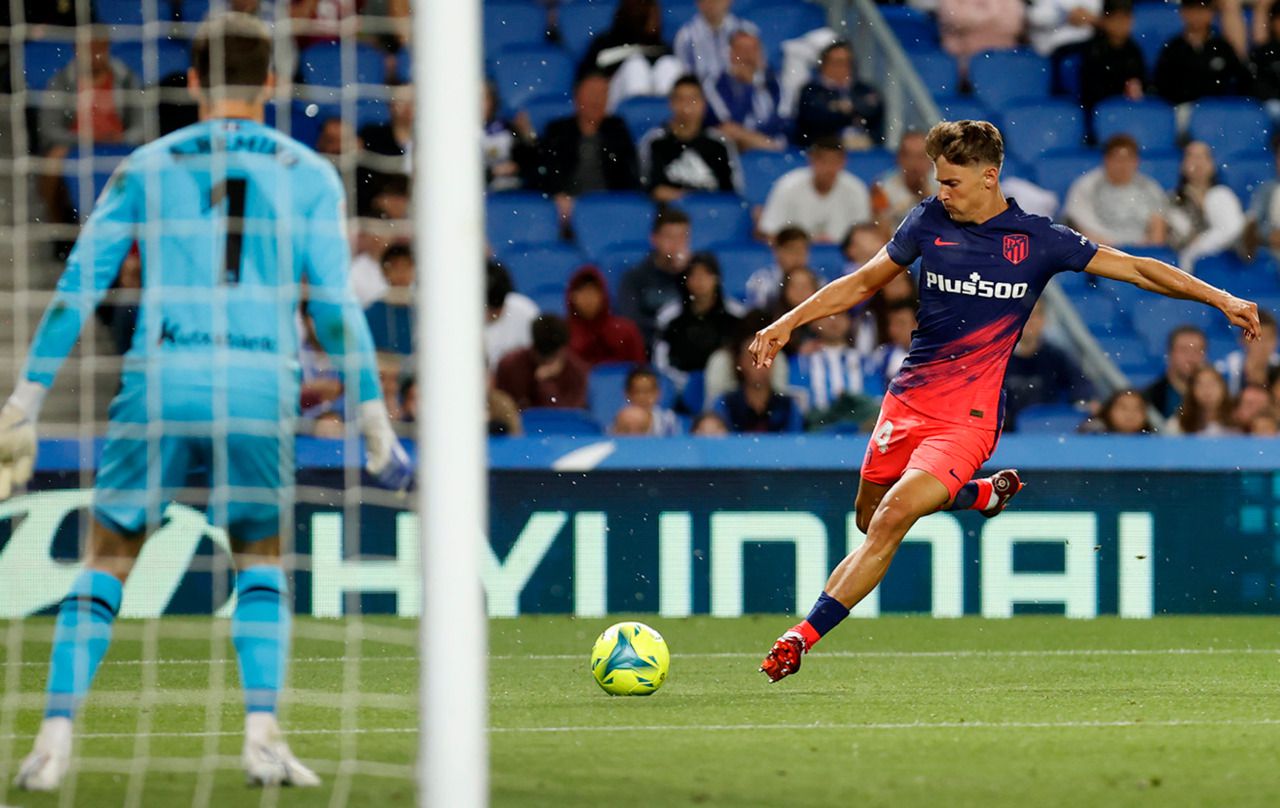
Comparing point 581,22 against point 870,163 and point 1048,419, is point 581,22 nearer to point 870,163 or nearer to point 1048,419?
point 870,163

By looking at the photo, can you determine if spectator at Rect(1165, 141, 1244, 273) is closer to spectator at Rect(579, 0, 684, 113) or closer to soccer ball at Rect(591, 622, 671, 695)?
spectator at Rect(579, 0, 684, 113)

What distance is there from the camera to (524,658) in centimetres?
891

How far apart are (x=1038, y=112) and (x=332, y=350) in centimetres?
1035

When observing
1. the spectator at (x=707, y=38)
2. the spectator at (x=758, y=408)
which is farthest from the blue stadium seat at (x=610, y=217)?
the spectator at (x=758, y=408)

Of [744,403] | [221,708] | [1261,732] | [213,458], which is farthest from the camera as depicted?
[744,403]

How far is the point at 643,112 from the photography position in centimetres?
1434

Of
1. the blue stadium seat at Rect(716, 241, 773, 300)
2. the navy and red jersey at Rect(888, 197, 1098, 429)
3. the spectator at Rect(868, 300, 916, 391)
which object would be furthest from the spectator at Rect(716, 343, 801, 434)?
the navy and red jersey at Rect(888, 197, 1098, 429)

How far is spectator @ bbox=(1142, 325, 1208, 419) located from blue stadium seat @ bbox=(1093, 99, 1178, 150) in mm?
3109

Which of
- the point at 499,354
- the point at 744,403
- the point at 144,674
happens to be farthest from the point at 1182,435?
the point at 144,674

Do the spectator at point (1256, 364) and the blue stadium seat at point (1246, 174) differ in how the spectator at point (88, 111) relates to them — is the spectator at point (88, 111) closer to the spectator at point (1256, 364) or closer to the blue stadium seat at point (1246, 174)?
the spectator at point (1256, 364)

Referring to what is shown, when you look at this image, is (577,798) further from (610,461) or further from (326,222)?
(610,461)

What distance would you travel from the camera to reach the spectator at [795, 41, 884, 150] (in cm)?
1438

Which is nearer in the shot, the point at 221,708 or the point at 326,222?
the point at 326,222

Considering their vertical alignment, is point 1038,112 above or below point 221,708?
above
